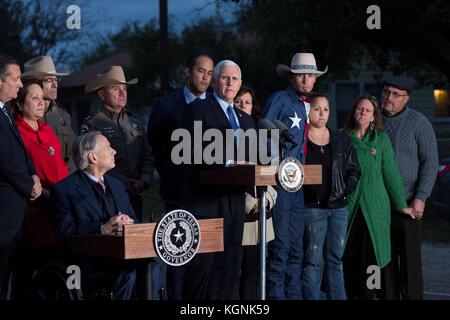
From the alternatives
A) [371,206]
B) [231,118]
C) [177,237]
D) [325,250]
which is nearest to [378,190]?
[371,206]

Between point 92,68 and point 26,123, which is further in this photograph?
point 92,68

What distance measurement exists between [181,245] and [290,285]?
229 centimetres

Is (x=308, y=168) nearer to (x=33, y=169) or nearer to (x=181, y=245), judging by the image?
(x=181, y=245)

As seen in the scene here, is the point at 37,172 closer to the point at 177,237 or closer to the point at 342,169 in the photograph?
the point at 177,237

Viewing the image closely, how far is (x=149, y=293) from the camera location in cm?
528

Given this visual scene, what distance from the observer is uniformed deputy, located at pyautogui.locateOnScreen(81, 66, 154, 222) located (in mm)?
7504

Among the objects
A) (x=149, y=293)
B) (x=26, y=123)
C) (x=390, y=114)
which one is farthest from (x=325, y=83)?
(x=149, y=293)

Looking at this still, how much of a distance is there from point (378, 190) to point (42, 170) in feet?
9.00

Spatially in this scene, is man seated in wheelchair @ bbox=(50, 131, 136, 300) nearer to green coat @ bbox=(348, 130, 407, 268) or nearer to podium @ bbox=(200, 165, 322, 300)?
podium @ bbox=(200, 165, 322, 300)

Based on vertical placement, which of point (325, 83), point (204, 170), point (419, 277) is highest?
point (325, 83)

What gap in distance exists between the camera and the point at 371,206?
7.62 metres

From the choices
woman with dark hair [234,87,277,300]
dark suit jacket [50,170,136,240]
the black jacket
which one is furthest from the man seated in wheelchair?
the black jacket

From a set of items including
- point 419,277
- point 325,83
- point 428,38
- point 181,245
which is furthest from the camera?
point 325,83
